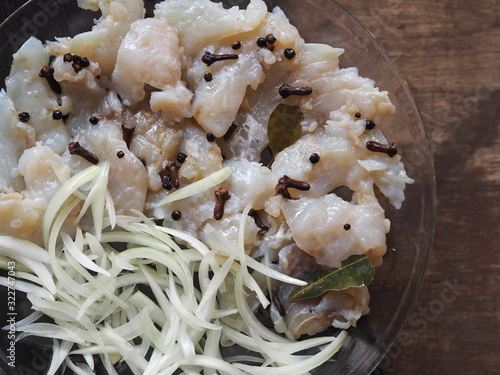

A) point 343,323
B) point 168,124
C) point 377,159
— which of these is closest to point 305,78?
point 377,159

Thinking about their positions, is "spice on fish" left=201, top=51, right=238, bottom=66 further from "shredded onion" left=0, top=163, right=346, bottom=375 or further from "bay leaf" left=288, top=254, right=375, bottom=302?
"bay leaf" left=288, top=254, right=375, bottom=302

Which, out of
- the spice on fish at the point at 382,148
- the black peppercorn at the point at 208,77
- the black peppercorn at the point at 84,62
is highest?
the black peppercorn at the point at 84,62

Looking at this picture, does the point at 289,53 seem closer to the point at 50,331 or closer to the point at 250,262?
the point at 250,262

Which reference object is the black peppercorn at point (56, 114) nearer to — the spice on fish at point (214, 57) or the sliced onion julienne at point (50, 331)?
the spice on fish at point (214, 57)

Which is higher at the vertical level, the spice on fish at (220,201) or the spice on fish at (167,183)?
the spice on fish at (167,183)

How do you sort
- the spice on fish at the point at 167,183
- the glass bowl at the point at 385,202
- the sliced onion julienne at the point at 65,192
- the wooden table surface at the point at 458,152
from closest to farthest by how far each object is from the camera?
the sliced onion julienne at the point at 65,192 → the spice on fish at the point at 167,183 → the glass bowl at the point at 385,202 → the wooden table surface at the point at 458,152

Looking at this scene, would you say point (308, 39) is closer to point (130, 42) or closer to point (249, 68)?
point (249, 68)

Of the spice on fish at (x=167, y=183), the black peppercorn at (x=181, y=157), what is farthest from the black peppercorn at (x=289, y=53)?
the spice on fish at (x=167, y=183)
